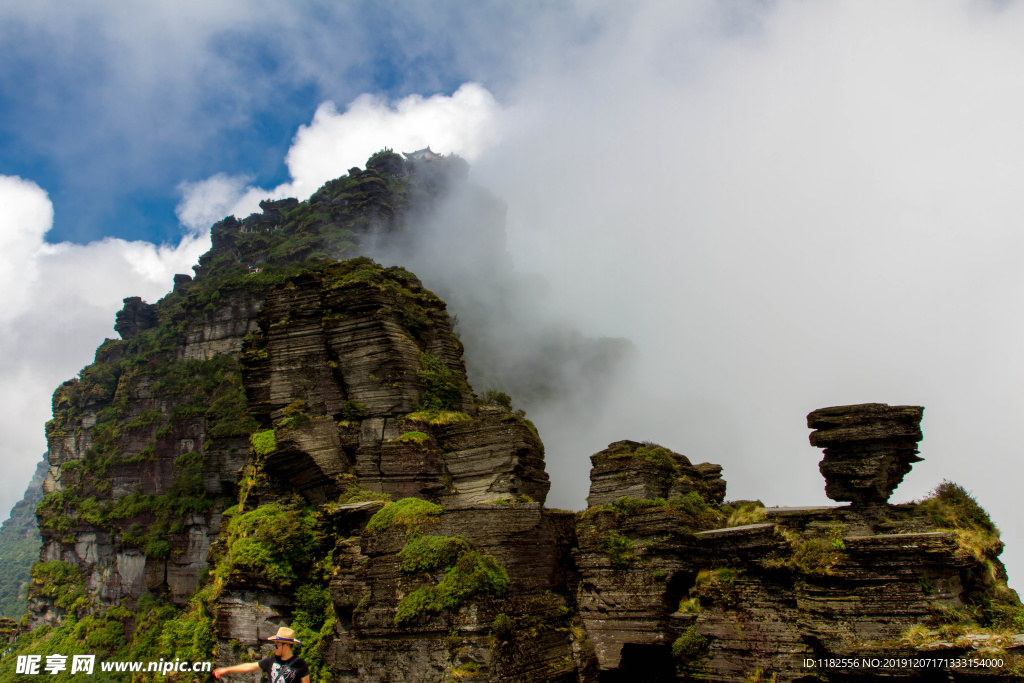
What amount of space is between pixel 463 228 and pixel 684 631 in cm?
9400

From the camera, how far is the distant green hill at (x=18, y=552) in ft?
364

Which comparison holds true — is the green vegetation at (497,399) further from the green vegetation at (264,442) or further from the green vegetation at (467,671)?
the green vegetation at (467,671)

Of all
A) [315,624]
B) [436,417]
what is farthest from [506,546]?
[315,624]

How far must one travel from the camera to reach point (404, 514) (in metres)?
17.0

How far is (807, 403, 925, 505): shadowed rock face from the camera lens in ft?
48.7

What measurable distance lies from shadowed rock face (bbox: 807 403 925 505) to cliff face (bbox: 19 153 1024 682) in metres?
0.05

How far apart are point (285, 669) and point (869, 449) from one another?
13.9 meters

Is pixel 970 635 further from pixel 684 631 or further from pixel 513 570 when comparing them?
pixel 513 570

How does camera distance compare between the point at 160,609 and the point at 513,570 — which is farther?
the point at 160,609

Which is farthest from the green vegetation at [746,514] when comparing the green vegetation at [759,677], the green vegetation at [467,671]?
the green vegetation at [467,671]

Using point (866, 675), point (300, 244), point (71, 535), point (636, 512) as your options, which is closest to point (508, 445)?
point (636, 512)

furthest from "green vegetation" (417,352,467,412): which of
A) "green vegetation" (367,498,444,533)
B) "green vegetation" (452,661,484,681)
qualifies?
"green vegetation" (452,661,484,681)

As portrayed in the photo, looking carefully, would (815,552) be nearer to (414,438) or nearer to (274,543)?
(414,438)

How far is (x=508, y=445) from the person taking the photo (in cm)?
1998
